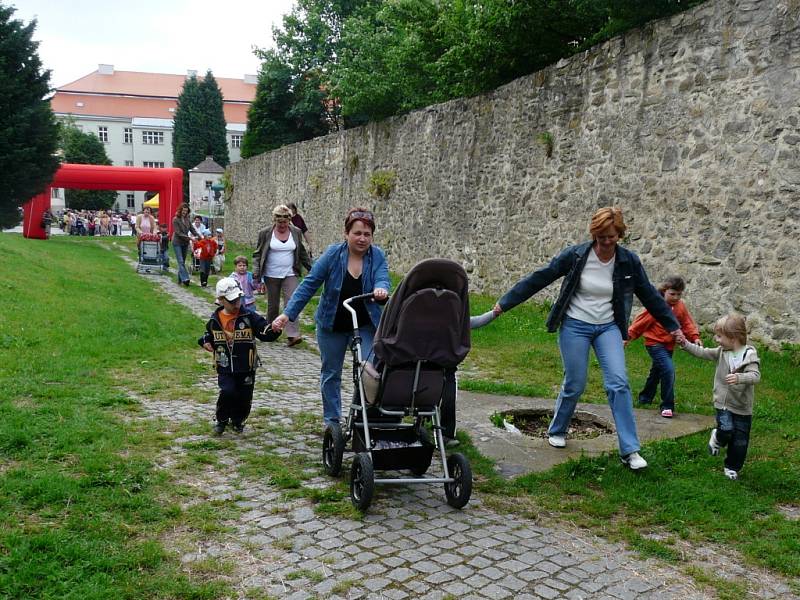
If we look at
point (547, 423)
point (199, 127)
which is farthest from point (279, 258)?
point (199, 127)

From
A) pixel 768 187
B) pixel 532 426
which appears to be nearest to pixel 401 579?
pixel 532 426

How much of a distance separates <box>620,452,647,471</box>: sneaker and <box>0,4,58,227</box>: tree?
27762mm

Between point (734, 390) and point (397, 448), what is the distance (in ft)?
7.28

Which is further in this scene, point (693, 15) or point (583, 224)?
point (583, 224)

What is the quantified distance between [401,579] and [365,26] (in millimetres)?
26366

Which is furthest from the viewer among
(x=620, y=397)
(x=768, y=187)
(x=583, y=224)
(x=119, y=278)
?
(x=119, y=278)

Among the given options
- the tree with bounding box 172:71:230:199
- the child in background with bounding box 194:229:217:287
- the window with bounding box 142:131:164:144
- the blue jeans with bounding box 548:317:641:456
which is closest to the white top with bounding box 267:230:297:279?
the blue jeans with bounding box 548:317:641:456

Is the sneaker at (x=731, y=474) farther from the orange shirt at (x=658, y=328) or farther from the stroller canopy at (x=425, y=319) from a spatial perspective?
the stroller canopy at (x=425, y=319)

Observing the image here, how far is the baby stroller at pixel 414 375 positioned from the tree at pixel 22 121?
27082mm

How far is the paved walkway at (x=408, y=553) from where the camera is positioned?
3.42m

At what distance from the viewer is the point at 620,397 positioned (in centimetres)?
495

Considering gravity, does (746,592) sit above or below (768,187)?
below

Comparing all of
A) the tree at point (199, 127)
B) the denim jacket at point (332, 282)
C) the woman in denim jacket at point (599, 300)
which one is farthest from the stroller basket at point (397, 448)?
the tree at point (199, 127)

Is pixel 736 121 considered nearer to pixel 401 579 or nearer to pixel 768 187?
pixel 768 187
